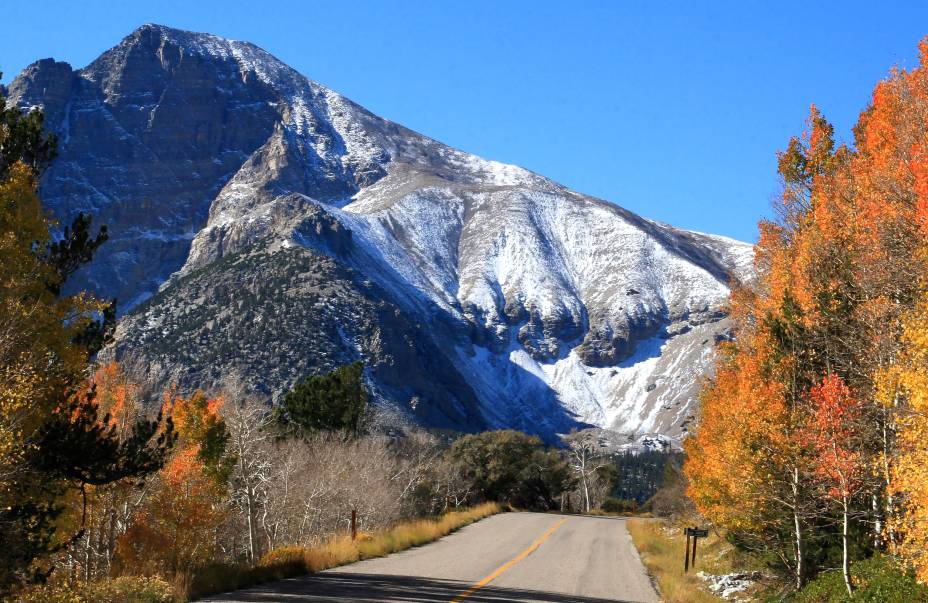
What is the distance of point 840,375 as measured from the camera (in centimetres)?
2273

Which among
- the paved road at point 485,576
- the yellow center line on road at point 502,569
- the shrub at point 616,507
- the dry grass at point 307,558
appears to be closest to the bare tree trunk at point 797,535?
the paved road at point 485,576

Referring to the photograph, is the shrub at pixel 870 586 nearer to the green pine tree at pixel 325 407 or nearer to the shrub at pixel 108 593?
the shrub at pixel 108 593

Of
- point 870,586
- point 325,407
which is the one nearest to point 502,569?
point 870,586

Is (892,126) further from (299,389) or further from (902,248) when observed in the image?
(299,389)

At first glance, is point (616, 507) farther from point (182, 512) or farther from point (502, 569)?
point (502, 569)

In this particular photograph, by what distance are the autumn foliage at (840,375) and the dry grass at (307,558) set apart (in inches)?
363

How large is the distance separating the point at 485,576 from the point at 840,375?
Result: 433 inches

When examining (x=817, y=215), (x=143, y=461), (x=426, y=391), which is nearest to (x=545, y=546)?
(x=817, y=215)

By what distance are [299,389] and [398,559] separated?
33.4 meters

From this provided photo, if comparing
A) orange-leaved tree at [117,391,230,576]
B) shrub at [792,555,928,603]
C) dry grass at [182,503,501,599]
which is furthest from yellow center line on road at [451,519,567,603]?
orange-leaved tree at [117,391,230,576]

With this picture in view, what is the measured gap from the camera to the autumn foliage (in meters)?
18.3

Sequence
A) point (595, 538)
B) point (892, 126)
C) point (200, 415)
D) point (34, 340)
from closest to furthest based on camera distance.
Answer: point (34, 340), point (892, 126), point (595, 538), point (200, 415)

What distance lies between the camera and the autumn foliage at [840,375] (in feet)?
60.1

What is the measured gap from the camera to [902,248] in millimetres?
19125
